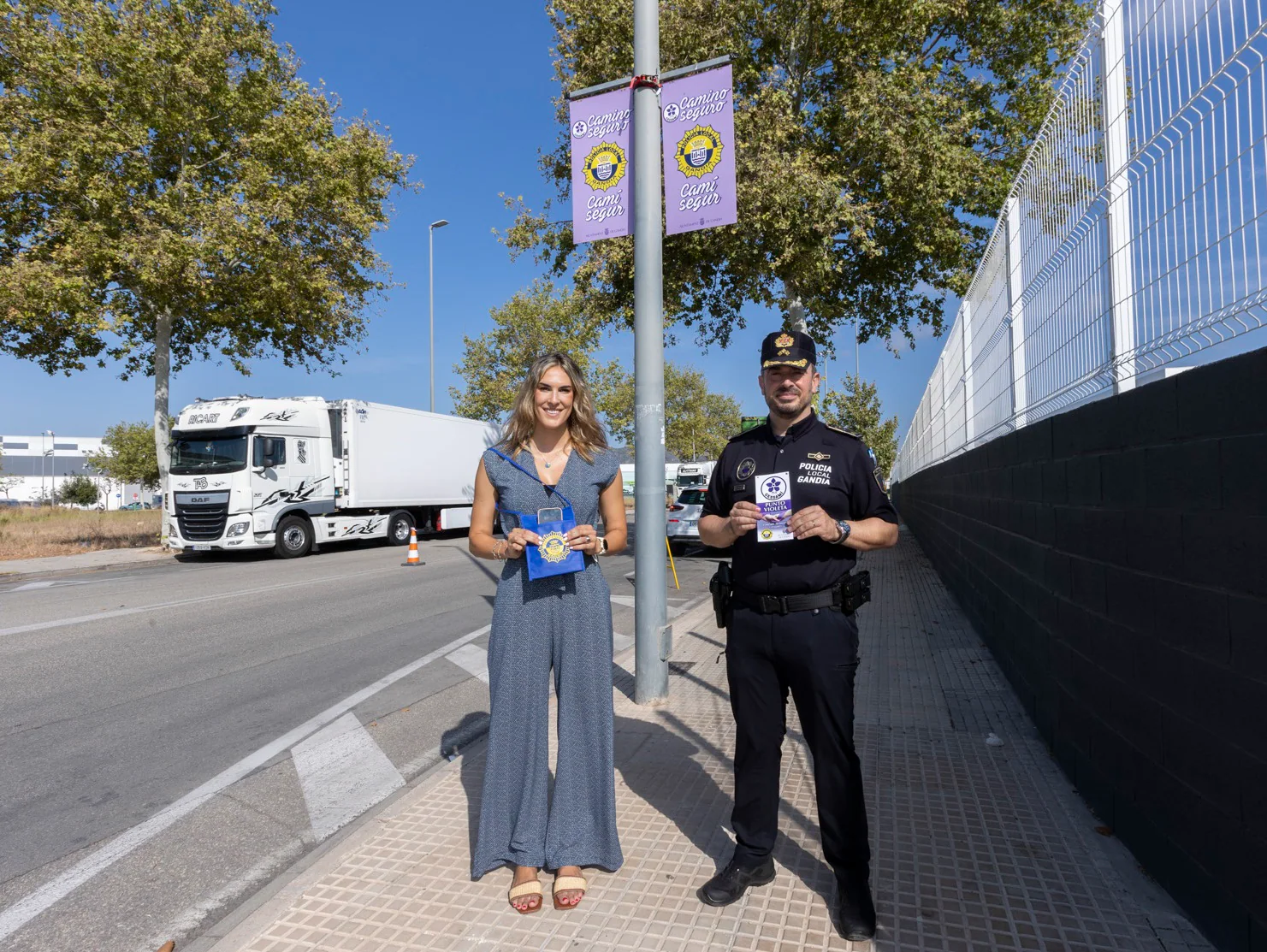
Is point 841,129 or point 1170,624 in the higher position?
point 841,129

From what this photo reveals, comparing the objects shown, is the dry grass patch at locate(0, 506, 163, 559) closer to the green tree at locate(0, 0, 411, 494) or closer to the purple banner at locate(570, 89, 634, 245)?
the green tree at locate(0, 0, 411, 494)

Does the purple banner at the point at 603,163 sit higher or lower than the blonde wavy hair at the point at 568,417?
higher

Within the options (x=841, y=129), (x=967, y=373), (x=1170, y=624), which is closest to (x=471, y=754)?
(x=1170, y=624)

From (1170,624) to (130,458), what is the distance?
6816 centimetres

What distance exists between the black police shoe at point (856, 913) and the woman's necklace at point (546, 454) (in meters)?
1.79

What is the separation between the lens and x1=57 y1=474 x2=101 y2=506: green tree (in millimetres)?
65812

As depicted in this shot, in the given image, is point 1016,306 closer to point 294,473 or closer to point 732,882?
point 732,882

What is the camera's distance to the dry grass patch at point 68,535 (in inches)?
809

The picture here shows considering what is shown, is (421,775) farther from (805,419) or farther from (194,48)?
(194,48)

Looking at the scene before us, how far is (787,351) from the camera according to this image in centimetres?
284

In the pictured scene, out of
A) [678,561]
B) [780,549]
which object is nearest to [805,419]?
[780,549]

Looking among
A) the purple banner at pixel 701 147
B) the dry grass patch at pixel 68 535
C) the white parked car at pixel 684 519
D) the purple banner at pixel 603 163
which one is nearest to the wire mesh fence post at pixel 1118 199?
the purple banner at pixel 701 147

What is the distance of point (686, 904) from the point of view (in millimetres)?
2812

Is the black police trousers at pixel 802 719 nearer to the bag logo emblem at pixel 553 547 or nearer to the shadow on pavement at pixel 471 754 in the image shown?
the bag logo emblem at pixel 553 547
